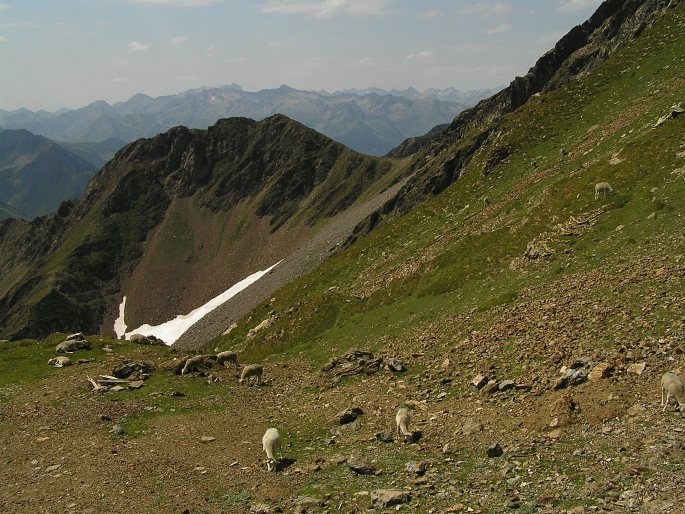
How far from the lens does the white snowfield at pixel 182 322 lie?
147125 millimetres

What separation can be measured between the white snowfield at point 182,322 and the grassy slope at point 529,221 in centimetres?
8806

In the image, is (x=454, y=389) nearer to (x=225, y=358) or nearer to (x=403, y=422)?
(x=403, y=422)

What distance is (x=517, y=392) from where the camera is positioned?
838 inches

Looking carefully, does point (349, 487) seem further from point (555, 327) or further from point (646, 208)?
point (646, 208)

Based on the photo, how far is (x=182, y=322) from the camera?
157 meters

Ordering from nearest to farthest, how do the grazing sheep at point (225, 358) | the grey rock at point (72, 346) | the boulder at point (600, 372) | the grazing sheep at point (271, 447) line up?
the boulder at point (600, 372)
the grazing sheep at point (271, 447)
the grazing sheep at point (225, 358)
the grey rock at point (72, 346)

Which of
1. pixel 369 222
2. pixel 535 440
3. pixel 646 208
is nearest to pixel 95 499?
pixel 535 440

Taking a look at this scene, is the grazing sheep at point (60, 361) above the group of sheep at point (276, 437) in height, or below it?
above

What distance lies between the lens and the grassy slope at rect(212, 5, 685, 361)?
1243 inches

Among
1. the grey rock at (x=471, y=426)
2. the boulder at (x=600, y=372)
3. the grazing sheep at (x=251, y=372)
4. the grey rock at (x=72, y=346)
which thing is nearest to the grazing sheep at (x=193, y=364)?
the grazing sheep at (x=251, y=372)

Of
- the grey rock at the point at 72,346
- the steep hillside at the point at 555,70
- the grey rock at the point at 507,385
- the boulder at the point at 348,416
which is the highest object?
the steep hillside at the point at 555,70

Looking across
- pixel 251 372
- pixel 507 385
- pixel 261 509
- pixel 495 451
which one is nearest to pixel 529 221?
pixel 507 385

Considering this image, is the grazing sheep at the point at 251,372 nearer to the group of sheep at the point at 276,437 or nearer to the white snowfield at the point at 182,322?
the group of sheep at the point at 276,437

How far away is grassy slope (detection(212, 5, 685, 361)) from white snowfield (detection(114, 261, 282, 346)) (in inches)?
3467
